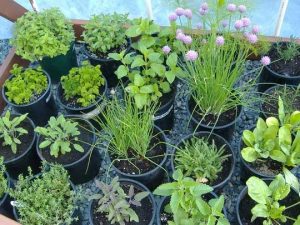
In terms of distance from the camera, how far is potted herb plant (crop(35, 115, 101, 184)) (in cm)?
203

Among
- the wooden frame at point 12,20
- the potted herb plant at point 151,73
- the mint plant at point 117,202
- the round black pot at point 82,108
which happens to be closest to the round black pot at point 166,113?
the potted herb plant at point 151,73

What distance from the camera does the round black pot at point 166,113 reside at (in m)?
2.25

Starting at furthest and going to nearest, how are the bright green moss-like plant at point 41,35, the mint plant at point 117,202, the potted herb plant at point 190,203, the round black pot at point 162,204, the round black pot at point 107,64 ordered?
1. the round black pot at point 107,64
2. the bright green moss-like plant at point 41,35
3. the round black pot at point 162,204
4. the mint plant at point 117,202
5. the potted herb plant at point 190,203

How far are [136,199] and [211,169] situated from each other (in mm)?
384

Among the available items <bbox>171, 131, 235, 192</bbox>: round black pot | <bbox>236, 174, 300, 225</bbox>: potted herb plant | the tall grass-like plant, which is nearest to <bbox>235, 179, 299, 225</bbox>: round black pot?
<bbox>236, 174, 300, 225</bbox>: potted herb plant

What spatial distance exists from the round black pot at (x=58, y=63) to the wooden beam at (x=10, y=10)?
36 cm

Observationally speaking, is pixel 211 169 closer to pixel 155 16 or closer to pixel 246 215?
pixel 246 215

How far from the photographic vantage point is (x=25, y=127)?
7.50ft

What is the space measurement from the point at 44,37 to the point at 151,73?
698 millimetres

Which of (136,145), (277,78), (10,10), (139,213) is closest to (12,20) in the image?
(10,10)

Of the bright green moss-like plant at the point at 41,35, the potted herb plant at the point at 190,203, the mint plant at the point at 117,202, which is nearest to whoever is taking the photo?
the potted herb plant at the point at 190,203

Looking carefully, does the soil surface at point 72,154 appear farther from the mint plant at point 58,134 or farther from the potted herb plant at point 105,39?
the potted herb plant at point 105,39

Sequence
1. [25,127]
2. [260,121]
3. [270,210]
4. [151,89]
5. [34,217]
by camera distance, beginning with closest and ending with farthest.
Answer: [270,210]
[34,217]
[260,121]
[151,89]
[25,127]

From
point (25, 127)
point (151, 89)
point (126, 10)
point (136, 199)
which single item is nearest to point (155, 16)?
point (126, 10)
